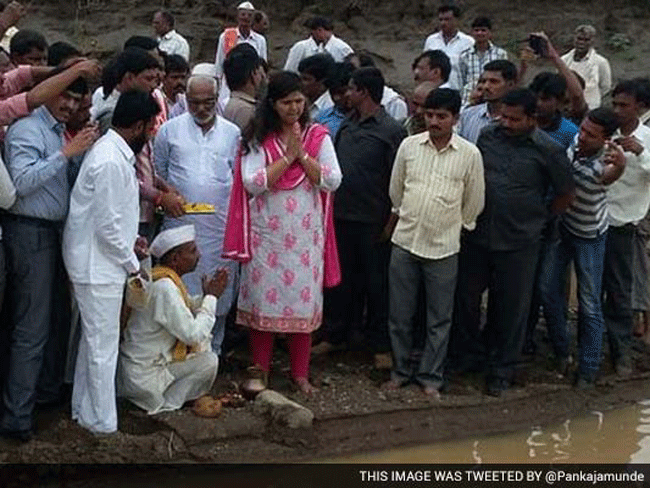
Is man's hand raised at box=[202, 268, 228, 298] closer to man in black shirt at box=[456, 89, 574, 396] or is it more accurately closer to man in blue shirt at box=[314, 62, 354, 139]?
man in blue shirt at box=[314, 62, 354, 139]

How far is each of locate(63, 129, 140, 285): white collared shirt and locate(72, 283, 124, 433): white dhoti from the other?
8cm

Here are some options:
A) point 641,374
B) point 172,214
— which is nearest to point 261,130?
point 172,214

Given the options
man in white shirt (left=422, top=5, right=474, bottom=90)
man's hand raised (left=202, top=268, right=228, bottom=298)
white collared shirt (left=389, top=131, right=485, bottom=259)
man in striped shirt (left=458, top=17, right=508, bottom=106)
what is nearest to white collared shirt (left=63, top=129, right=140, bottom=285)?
man's hand raised (left=202, top=268, right=228, bottom=298)

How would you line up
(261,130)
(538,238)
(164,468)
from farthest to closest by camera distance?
(538,238), (261,130), (164,468)

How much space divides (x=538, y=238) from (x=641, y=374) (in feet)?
4.45

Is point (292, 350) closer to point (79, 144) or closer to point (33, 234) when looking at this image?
point (33, 234)

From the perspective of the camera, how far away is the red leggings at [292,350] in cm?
636

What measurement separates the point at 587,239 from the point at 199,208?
2453 mm

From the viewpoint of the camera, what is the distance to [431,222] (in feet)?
20.9

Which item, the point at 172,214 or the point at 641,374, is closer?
the point at 172,214

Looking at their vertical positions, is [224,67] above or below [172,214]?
above

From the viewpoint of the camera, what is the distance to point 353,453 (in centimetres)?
596

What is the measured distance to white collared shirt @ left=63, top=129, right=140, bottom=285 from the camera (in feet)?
17.5

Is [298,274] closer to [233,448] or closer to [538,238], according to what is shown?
[233,448]
